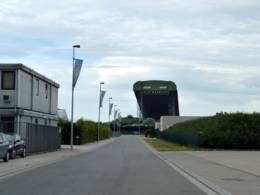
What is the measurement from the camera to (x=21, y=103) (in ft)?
161

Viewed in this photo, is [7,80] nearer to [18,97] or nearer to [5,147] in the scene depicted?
[18,97]

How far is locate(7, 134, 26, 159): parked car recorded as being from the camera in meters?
34.1

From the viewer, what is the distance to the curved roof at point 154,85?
117 meters

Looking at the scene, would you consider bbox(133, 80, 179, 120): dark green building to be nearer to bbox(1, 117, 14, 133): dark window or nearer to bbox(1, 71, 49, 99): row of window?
bbox(1, 71, 49, 99): row of window

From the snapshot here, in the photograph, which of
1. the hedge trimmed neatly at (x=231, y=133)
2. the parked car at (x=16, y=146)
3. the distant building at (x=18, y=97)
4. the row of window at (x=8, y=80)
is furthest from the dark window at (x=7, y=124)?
the hedge trimmed neatly at (x=231, y=133)

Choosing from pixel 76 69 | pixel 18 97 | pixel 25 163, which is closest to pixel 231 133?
pixel 76 69

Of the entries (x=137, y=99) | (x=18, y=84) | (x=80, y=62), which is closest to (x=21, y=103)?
(x=18, y=84)

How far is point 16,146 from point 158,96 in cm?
8979

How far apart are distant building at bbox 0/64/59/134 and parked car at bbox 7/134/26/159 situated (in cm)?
679

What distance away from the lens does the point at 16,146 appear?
35.1 metres

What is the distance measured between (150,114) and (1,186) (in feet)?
473

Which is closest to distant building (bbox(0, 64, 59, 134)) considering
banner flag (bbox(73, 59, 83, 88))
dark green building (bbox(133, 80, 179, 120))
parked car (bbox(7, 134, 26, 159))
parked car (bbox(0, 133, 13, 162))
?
banner flag (bbox(73, 59, 83, 88))

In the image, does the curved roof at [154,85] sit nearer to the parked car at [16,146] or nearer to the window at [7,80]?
the window at [7,80]

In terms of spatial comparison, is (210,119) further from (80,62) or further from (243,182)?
(243,182)
